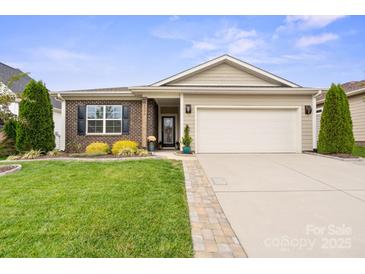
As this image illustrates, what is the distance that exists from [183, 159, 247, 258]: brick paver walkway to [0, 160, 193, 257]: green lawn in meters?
0.12

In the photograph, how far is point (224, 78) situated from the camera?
10984 mm

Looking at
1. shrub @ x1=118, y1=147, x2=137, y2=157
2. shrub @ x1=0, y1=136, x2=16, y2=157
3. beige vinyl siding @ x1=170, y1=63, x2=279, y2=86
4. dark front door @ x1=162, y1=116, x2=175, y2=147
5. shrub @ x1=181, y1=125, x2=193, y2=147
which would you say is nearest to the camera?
shrub @ x1=118, y1=147, x2=137, y2=157

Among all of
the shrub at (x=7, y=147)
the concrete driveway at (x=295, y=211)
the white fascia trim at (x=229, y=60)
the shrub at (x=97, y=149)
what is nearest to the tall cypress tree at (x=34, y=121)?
the shrub at (x=7, y=147)

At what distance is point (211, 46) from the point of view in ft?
41.0

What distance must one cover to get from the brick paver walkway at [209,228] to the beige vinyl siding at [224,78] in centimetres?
772

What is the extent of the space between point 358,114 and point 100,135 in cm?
1512

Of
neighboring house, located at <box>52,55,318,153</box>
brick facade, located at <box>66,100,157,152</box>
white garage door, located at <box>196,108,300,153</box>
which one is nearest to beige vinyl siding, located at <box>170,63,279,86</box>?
neighboring house, located at <box>52,55,318,153</box>

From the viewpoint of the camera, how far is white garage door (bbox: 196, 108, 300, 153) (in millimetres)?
9711

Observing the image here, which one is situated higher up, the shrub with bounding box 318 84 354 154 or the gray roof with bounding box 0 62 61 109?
the gray roof with bounding box 0 62 61 109

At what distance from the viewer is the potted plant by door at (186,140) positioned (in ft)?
29.7

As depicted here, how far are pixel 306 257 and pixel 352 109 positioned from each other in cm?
1503

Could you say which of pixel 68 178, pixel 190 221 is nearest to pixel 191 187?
pixel 190 221

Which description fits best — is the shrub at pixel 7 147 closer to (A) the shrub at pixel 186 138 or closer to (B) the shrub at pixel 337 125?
(A) the shrub at pixel 186 138

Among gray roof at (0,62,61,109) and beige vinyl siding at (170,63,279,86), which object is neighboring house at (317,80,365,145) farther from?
gray roof at (0,62,61,109)
